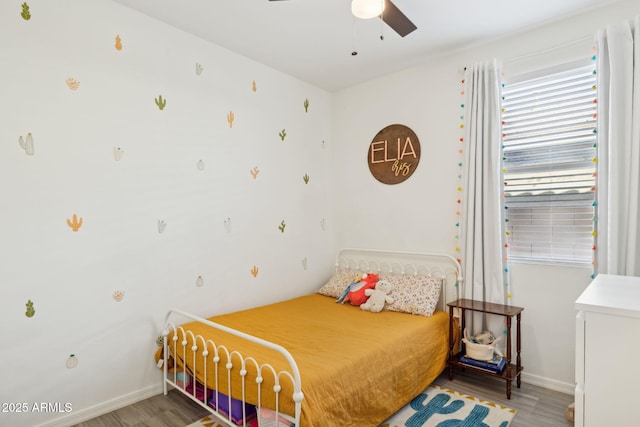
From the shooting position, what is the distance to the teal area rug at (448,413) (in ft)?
7.20

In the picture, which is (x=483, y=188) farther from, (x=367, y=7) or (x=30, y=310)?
(x=30, y=310)

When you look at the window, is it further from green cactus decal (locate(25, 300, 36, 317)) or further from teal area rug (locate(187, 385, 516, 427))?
green cactus decal (locate(25, 300, 36, 317))

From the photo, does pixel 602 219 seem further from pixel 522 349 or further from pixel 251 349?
pixel 251 349

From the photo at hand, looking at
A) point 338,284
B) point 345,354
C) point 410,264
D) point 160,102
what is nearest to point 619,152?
point 410,264

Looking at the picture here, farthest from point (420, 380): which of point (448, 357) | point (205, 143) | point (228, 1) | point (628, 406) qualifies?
point (228, 1)

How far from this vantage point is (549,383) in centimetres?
→ 265

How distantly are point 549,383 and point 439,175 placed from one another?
1.82m

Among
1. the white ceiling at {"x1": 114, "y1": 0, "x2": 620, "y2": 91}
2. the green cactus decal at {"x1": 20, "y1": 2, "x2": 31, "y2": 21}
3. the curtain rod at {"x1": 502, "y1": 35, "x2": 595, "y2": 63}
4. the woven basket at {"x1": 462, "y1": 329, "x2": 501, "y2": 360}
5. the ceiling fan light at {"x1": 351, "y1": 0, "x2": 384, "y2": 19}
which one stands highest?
the white ceiling at {"x1": 114, "y1": 0, "x2": 620, "y2": 91}

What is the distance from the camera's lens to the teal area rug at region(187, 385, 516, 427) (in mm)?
2193

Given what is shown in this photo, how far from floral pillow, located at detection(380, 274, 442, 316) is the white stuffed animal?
0.18ft

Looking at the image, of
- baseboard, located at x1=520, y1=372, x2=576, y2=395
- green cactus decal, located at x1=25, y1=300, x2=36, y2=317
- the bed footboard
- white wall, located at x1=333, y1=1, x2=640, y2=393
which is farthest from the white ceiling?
baseboard, located at x1=520, y1=372, x2=576, y2=395

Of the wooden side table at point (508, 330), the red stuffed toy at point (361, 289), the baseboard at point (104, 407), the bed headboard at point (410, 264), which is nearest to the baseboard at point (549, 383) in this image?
the wooden side table at point (508, 330)

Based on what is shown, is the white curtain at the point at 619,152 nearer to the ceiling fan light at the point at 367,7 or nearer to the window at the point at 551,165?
the window at the point at 551,165

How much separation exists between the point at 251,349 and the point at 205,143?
1.67m
